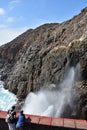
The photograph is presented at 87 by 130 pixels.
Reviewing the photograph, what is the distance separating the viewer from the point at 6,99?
3475 centimetres

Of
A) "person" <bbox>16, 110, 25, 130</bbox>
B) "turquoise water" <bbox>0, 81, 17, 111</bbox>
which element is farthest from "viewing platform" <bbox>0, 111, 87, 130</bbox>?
"turquoise water" <bbox>0, 81, 17, 111</bbox>

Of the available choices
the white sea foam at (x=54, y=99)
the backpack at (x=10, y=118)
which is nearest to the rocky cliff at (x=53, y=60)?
the white sea foam at (x=54, y=99)

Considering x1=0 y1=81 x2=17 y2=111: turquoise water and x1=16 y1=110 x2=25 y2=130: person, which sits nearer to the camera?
x1=16 y1=110 x2=25 y2=130: person

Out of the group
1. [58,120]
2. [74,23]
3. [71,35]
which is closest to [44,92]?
[71,35]

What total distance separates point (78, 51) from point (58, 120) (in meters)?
19.0

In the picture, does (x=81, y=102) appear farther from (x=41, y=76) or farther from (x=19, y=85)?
(x=19, y=85)

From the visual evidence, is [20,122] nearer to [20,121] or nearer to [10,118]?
[20,121]

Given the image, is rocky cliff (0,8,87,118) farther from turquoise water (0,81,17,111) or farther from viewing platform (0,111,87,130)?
viewing platform (0,111,87,130)

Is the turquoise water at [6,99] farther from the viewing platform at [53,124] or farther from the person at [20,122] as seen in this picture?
the person at [20,122]

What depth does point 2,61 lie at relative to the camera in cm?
6075

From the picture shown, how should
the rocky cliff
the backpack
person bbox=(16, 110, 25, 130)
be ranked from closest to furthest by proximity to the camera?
person bbox=(16, 110, 25, 130) → the backpack → the rocky cliff

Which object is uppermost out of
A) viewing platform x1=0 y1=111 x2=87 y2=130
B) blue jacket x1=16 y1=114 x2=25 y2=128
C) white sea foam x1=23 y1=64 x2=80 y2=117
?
blue jacket x1=16 y1=114 x2=25 y2=128

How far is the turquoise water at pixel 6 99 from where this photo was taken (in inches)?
1230

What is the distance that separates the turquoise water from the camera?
1230 inches
